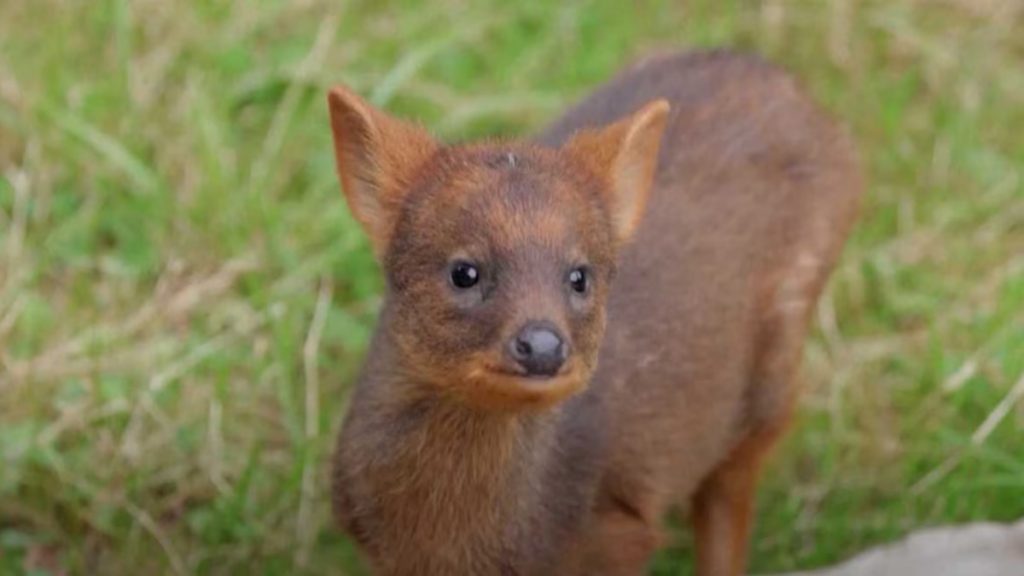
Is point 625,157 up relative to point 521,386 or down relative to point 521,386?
up

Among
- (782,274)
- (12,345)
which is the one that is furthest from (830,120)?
(12,345)

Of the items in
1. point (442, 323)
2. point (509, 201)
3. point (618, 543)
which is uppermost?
point (509, 201)

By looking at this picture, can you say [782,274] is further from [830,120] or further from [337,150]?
[337,150]

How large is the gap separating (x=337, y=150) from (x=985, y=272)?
285 centimetres

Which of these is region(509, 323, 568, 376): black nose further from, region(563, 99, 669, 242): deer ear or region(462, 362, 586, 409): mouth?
region(563, 99, 669, 242): deer ear

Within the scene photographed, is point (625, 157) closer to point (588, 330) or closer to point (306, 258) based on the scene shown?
point (588, 330)

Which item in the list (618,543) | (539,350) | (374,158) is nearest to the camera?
(539,350)

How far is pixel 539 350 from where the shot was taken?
13.4 ft

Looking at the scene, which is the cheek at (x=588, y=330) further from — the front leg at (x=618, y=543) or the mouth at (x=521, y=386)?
the front leg at (x=618, y=543)

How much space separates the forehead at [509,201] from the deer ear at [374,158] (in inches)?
2.9

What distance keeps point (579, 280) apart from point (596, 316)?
0.10 meters

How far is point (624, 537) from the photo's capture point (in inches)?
198

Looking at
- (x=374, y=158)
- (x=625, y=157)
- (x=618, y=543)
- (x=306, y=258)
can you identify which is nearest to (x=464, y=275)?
(x=374, y=158)

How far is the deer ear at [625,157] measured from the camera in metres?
4.69
